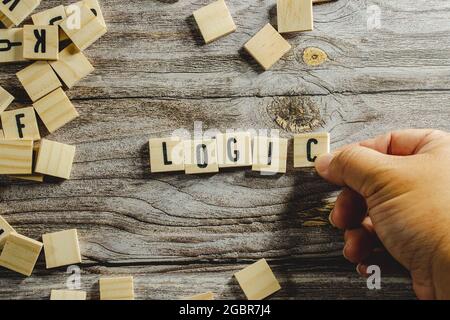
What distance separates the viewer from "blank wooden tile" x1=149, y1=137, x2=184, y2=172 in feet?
3.82

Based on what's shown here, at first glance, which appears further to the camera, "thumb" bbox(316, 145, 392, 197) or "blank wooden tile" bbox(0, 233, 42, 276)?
"blank wooden tile" bbox(0, 233, 42, 276)

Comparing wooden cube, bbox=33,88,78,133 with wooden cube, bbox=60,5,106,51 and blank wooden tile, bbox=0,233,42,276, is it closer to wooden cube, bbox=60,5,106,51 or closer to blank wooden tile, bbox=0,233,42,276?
wooden cube, bbox=60,5,106,51

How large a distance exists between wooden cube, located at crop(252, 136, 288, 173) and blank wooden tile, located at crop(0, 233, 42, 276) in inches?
19.9

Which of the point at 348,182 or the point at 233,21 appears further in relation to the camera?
the point at 233,21

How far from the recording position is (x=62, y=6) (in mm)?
1169

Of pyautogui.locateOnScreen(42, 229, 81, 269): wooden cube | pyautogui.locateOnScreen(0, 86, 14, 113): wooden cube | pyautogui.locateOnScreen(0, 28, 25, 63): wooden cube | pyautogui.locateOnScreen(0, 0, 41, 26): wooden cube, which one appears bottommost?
pyautogui.locateOnScreen(42, 229, 81, 269): wooden cube

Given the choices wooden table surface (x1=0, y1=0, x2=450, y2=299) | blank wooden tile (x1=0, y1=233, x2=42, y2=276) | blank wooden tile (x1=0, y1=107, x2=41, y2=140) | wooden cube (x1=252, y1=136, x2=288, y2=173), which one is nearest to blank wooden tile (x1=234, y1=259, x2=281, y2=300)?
wooden table surface (x1=0, y1=0, x2=450, y2=299)

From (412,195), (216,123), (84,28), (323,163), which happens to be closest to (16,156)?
(84,28)

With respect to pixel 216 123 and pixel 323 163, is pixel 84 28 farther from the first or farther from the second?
pixel 323 163

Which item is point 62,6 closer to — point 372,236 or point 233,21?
Answer: point 233,21

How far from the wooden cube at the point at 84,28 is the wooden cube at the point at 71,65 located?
2 cm

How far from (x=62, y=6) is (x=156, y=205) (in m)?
0.48
